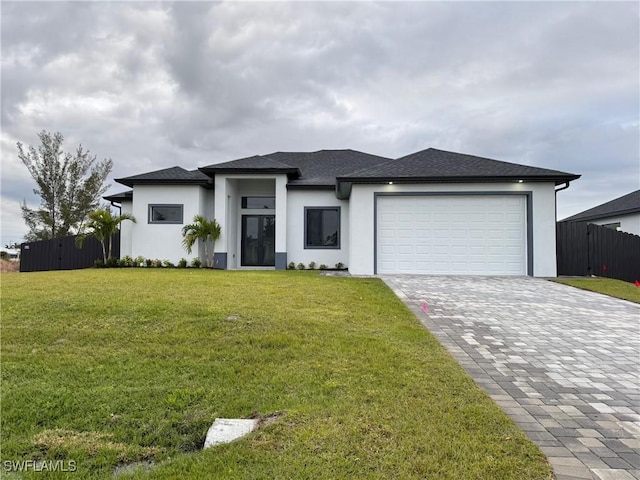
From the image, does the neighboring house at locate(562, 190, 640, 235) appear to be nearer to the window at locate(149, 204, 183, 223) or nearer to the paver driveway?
the paver driveway

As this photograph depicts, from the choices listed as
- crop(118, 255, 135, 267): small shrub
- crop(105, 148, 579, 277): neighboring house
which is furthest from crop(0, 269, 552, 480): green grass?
crop(118, 255, 135, 267): small shrub

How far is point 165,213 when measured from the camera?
48.5ft

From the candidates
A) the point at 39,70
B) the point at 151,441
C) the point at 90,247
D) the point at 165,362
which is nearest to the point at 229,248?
the point at 90,247

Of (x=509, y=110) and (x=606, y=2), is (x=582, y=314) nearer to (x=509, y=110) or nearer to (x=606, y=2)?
(x=606, y=2)

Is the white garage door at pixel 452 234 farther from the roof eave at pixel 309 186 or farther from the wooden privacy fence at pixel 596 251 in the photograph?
the roof eave at pixel 309 186

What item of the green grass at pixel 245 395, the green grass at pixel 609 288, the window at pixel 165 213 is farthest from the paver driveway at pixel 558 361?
the window at pixel 165 213

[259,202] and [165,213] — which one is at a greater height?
[259,202]

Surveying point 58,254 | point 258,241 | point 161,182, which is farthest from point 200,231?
point 58,254

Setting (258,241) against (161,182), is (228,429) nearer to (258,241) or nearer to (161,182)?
(258,241)

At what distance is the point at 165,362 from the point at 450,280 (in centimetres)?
855

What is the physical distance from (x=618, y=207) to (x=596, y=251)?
8.23 metres

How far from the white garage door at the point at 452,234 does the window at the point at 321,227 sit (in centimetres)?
281

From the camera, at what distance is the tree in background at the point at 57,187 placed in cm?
2245

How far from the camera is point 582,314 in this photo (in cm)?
672
